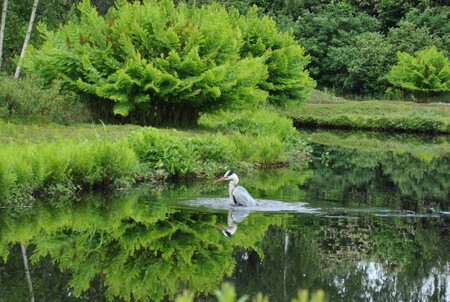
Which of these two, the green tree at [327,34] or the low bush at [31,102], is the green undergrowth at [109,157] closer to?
the low bush at [31,102]

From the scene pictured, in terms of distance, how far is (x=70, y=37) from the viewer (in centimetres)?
2023

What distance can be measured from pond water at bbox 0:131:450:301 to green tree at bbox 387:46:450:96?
2649 cm

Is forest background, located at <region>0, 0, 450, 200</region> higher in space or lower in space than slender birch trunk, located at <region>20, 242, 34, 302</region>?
higher

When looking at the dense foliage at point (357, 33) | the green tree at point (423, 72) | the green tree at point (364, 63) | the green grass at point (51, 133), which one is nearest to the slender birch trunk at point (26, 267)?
the green grass at point (51, 133)

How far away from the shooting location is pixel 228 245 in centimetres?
967

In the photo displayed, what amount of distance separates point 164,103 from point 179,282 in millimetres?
12496

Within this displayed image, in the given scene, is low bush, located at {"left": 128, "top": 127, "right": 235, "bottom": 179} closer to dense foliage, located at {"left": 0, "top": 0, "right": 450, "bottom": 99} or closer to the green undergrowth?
the green undergrowth

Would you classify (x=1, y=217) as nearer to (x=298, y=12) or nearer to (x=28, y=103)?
(x=28, y=103)

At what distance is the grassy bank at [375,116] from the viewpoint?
111 feet

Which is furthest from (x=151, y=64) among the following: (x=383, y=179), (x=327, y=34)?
(x=327, y=34)

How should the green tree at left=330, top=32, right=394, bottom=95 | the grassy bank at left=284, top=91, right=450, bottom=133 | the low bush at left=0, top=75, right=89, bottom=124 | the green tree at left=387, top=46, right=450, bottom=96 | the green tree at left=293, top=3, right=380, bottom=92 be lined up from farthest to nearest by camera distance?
the green tree at left=293, top=3, right=380, bottom=92, the green tree at left=330, top=32, right=394, bottom=95, the green tree at left=387, top=46, right=450, bottom=96, the grassy bank at left=284, top=91, right=450, bottom=133, the low bush at left=0, top=75, right=89, bottom=124

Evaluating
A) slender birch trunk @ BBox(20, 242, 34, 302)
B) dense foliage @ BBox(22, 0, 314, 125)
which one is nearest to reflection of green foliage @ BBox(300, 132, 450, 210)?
dense foliage @ BBox(22, 0, 314, 125)

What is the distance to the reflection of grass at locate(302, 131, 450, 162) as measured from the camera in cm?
2519

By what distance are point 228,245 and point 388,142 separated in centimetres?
2012
